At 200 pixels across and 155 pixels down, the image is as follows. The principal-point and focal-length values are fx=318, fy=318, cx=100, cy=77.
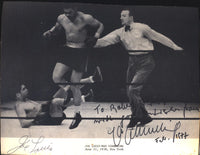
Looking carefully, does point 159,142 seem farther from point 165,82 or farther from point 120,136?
point 165,82

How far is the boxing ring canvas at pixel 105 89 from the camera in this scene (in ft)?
8.09

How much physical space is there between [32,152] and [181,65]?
1.36 metres

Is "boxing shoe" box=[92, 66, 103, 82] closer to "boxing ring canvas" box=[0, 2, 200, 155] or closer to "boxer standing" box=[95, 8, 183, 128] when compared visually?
"boxing ring canvas" box=[0, 2, 200, 155]

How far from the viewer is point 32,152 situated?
246 centimetres
